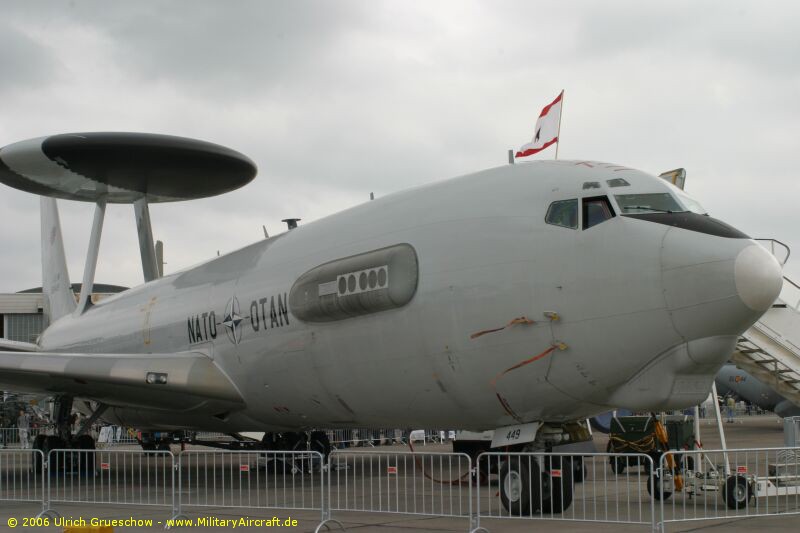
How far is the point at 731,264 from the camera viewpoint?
976 centimetres

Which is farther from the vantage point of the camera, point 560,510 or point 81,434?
point 81,434

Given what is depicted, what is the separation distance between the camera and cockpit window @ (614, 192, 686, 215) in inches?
428

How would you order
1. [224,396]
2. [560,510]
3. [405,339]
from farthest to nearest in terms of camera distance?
[224,396] → [405,339] → [560,510]

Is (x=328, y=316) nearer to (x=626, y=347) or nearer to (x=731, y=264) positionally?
(x=626, y=347)

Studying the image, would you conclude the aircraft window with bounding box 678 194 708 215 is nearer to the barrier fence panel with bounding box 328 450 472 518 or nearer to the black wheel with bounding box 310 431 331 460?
the barrier fence panel with bounding box 328 450 472 518

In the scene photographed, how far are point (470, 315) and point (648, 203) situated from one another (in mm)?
2539

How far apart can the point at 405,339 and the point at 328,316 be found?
5.52 feet

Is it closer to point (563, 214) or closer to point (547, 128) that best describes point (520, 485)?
point (563, 214)

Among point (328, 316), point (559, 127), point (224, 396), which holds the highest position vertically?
point (559, 127)

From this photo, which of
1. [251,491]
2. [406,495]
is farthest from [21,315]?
[406,495]

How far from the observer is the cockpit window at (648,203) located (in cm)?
1088

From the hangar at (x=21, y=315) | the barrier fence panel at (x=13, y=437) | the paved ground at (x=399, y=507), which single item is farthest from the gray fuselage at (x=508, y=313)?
the hangar at (x=21, y=315)

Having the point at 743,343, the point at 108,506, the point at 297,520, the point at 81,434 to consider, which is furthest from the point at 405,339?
the point at 81,434

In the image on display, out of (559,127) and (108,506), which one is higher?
(559,127)
